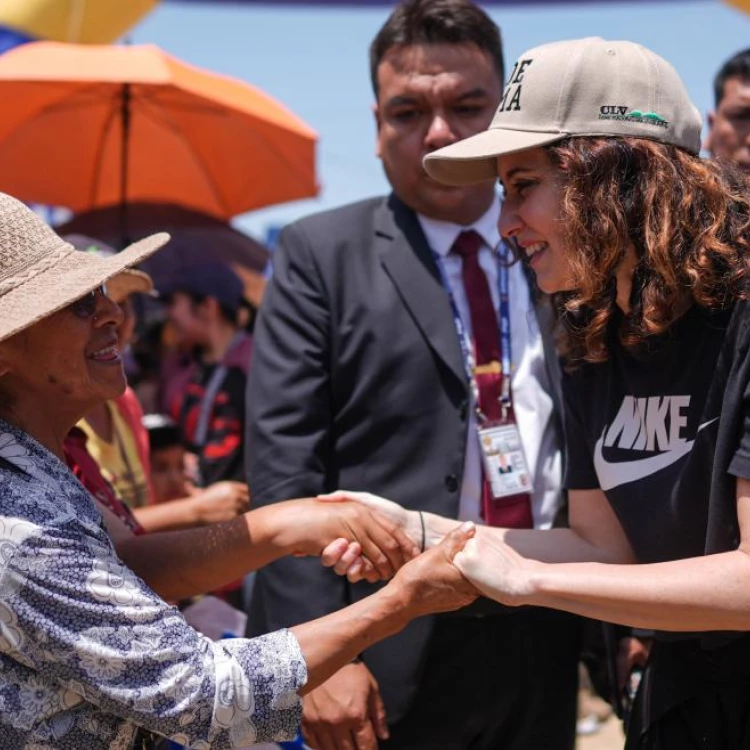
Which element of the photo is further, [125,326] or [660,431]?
[125,326]

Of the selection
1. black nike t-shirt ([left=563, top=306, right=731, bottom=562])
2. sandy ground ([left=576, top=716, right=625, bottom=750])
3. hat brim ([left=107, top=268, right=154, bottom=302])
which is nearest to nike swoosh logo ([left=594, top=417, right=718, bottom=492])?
black nike t-shirt ([left=563, top=306, right=731, bottom=562])

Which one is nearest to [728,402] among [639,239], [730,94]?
[639,239]

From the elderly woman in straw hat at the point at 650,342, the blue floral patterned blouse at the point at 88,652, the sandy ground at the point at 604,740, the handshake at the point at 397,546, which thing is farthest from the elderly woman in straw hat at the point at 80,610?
the sandy ground at the point at 604,740

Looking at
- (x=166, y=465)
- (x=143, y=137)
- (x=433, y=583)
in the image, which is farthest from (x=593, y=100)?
(x=143, y=137)

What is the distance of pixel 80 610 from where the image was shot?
6.51 feet

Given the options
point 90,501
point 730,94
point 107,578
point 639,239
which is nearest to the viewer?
point 107,578

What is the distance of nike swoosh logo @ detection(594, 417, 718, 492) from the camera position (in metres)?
2.36

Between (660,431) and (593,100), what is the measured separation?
2.31ft

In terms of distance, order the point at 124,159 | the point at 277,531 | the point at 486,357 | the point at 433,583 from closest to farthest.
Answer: the point at 433,583, the point at 277,531, the point at 486,357, the point at 124,159

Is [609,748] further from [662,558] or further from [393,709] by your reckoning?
[662,558]

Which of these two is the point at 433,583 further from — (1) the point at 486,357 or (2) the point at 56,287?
(2) the point at 56,287

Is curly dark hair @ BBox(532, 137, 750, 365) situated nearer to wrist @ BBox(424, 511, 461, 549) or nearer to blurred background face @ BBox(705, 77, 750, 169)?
wrist @ BBox(424, 511, 461, 549)

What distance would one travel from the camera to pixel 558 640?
3127 millimetres

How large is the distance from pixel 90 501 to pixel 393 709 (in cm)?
114
